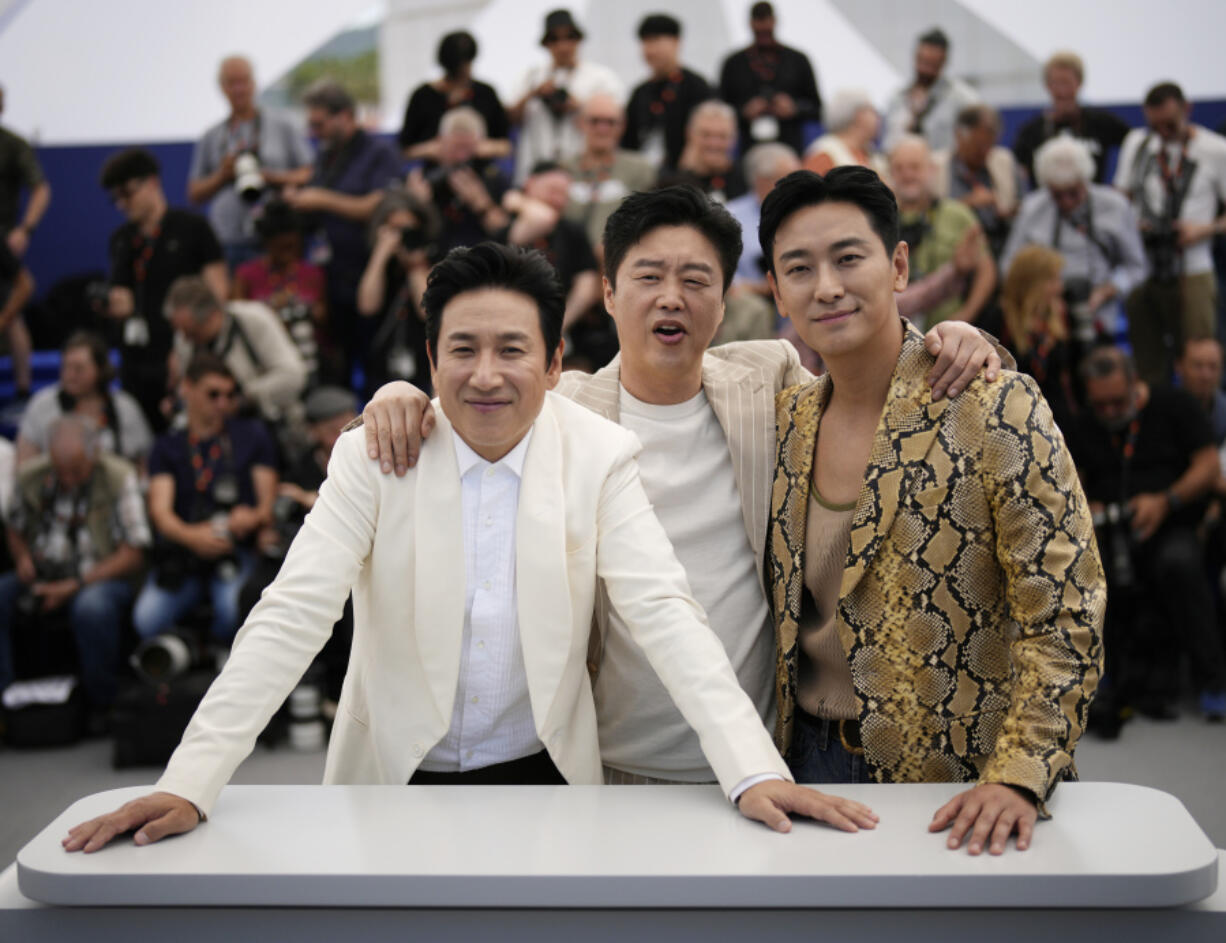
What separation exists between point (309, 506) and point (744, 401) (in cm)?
279

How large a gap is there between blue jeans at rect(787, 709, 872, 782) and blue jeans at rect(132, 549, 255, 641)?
3192 millimetres

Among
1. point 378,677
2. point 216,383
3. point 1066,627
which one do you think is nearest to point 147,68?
point 216,383

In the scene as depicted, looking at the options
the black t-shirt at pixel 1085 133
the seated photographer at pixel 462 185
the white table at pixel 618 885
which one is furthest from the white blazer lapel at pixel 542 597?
the black t-shirt at pixel 1085 133

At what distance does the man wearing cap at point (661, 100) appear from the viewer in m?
5.71

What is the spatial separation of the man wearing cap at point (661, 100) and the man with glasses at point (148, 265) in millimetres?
2001

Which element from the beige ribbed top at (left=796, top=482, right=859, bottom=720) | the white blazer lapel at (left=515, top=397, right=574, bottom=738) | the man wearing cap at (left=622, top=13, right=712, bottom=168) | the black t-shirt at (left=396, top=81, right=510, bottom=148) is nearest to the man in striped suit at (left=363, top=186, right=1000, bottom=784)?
the beige ribbed top at (left=796, top=482, right=859, bottom=720)

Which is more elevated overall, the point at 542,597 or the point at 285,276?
the point at 285,276

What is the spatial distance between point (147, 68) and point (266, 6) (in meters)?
0.90

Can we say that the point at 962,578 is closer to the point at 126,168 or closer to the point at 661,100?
the point at 661,100

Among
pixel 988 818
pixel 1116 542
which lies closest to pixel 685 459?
pixel 988 818

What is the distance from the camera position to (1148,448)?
15.1ft

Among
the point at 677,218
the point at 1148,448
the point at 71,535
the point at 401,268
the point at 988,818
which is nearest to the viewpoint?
the point at 988,818

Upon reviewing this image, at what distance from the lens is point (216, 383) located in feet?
15.7

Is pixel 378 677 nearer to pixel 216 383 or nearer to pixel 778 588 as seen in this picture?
pixel 778 588
